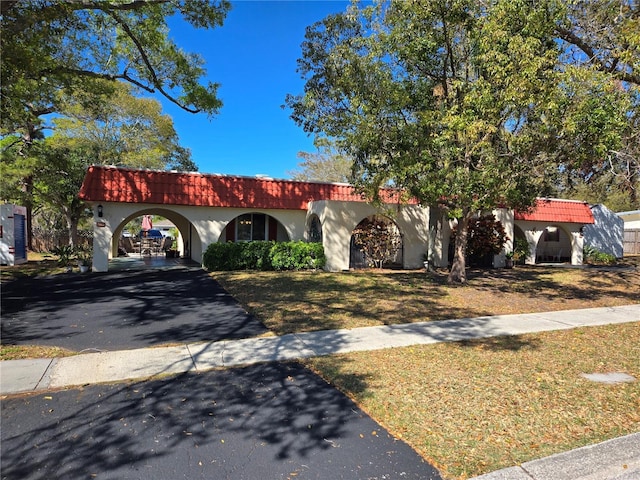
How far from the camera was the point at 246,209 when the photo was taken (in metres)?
15.5

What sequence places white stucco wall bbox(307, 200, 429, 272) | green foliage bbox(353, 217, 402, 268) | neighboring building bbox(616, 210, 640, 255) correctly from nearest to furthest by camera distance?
white stucco wall bbox(307, 200, 429, 272)
green foliage bbox(353, 217, 402, 268)
neighboring building bbox(616, 210, 640, 255)

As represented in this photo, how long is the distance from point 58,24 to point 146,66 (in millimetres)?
2685

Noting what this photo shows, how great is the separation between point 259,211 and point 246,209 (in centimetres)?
59

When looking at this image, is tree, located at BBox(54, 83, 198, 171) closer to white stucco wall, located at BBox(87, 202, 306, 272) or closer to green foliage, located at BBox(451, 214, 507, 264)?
white stucco wall, located at BBox(87, 202, 306, 272)

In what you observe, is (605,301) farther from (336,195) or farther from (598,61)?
(336,195)

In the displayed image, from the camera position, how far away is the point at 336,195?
17.0m

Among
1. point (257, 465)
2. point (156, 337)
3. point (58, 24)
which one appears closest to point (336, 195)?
point (58, 24)

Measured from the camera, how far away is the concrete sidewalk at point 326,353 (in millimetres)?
2902

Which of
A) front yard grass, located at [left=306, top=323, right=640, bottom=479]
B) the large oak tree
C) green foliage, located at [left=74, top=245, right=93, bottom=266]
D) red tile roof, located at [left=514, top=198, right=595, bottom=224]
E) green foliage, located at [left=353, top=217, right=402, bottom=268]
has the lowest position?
front yard grass, located at [left=306, top=323, right=640, bottom=479]

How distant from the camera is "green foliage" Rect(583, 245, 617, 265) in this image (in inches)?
858

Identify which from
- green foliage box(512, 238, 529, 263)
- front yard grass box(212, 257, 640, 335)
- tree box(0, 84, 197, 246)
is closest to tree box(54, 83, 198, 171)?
tree box(0, 84, 197, 246)

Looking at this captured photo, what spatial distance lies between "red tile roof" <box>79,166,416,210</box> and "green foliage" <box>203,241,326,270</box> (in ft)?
6.22

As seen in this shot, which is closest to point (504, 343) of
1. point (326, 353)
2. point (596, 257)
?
point (326, 353)

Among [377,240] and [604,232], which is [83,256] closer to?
[377,240]
